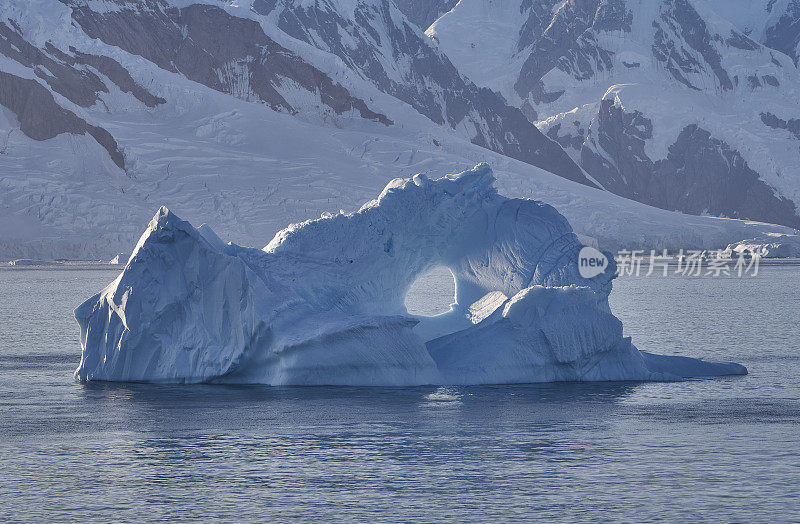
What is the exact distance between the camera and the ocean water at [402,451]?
1839 cm

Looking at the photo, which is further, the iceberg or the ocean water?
the iceberg

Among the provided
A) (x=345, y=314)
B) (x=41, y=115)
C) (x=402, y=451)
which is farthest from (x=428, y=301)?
(x=41, y=115)

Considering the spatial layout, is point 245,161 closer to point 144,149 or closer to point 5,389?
point 144,149

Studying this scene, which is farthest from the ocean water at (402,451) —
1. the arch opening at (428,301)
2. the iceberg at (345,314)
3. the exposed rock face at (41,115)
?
the exposed rock face at (41,115)

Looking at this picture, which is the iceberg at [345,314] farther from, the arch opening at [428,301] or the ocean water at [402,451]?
the arch opening at [428,301]

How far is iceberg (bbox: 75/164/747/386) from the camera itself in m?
29.0

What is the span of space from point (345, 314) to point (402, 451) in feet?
28.5

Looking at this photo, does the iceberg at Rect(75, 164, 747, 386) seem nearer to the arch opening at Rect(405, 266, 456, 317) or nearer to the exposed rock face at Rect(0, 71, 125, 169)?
the arch opening at Rect(405, 266, 456, 317)

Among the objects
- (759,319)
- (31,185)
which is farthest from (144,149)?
(759,319)

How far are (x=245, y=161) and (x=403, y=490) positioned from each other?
136097 mm

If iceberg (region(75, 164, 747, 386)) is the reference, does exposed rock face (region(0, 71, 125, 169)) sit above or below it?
above

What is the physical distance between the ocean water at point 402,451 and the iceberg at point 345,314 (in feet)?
1.98

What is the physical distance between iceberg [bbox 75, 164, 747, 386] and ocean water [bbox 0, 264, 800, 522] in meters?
0.60

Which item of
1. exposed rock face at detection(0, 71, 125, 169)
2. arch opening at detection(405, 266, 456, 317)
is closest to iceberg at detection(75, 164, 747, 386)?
arch opening at detection(405, 266, 456, 317)
